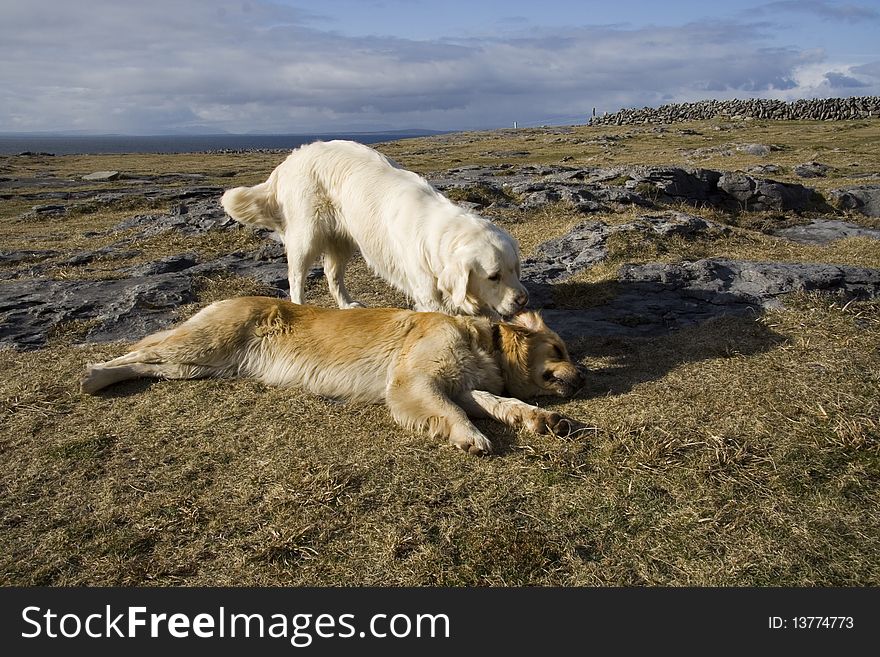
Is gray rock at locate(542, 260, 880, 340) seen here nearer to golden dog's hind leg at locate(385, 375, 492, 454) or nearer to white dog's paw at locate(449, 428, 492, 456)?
golden dog's hind leg at locate(385, 375, 492, 454)

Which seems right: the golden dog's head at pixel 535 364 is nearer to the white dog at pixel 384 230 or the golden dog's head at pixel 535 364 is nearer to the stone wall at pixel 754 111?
the white dog at pixel 384 230

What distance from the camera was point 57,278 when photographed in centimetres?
912

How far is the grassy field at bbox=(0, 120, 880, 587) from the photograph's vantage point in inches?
129

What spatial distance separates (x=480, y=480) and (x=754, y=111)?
242 ft

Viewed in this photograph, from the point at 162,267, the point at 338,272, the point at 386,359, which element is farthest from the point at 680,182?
the point at 386,359

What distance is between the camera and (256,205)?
310 inches

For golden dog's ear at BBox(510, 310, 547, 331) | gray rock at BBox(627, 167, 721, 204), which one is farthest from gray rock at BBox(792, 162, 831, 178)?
golden dog's ear at BBox(510, 310, 547, 331)

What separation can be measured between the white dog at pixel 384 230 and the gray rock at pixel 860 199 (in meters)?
14.0

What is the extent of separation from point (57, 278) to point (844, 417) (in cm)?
987

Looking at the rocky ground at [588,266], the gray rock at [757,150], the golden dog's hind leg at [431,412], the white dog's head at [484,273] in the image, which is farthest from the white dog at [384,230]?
the gray rock at [757,150]

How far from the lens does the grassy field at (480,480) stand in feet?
10.8

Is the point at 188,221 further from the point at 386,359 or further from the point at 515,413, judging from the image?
the point at 515,413

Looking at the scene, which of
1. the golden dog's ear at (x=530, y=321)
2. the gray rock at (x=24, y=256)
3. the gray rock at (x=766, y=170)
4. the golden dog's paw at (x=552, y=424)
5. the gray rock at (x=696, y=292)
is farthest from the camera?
the gray rock at (x=766, y=170)

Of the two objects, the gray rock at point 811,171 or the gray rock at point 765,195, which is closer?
A: the gray rock at point 765,195
